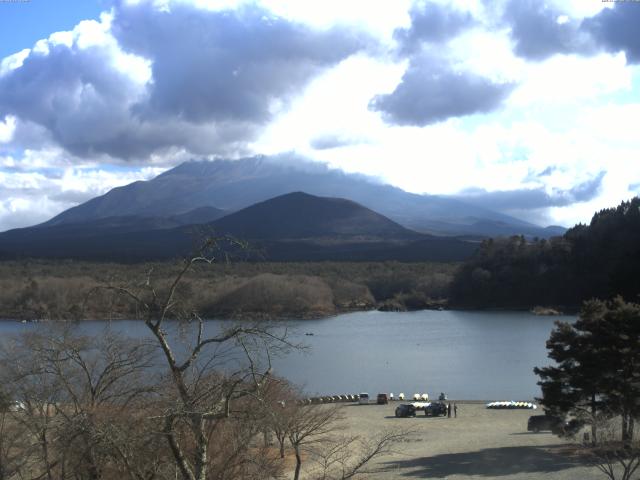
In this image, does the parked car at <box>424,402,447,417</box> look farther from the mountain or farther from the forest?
the mountain

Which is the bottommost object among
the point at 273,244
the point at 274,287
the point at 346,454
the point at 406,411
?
the point at 406,411

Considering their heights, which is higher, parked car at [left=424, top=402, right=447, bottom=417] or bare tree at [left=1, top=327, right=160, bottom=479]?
bare tree at [left=1, top=327, right=160, bottom=479]

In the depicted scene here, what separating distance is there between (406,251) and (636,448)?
140m

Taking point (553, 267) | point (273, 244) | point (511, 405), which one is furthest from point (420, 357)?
point (273, 244)

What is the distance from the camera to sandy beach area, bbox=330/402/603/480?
60.7 ft

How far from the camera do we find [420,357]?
49031 mm

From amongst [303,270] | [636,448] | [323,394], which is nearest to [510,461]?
[636,448]

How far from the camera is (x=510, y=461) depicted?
19750mm

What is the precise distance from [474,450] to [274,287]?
6469 centimetres

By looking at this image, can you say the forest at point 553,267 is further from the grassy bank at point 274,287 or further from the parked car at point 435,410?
the parked car at point 435,410

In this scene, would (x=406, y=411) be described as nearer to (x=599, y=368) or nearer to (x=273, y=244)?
(x=599, y=368)

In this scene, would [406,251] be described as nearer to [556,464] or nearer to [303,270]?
[303,270]

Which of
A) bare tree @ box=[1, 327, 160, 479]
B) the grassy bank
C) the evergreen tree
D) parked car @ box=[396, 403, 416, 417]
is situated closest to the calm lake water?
parked car @ box=[396, 403, 416, 417]

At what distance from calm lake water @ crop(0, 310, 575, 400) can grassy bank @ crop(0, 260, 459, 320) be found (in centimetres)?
1074
